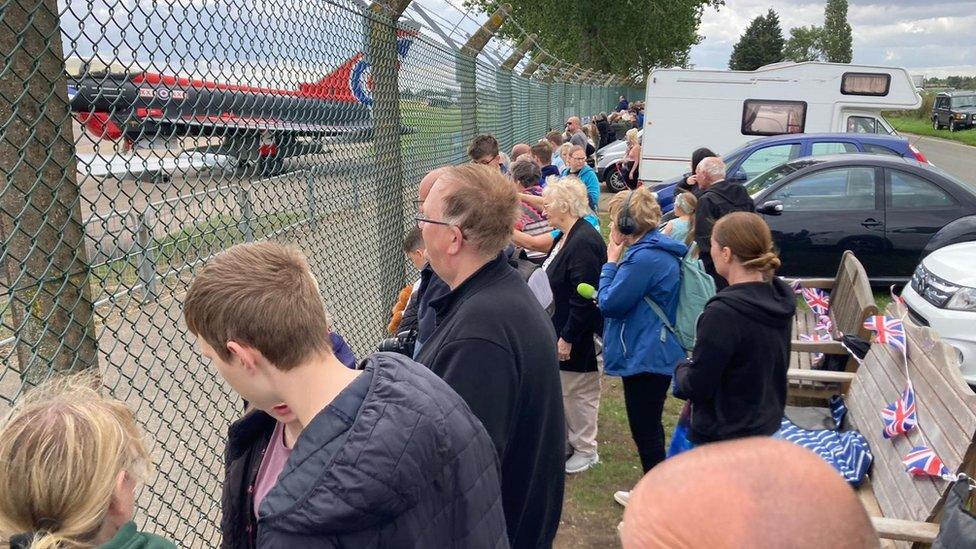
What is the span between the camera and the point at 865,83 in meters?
13.3

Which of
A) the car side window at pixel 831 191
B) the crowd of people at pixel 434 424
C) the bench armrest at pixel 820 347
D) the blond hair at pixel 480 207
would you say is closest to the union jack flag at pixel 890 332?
the bench armrest at pixel 820 347

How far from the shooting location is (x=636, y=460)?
5055 mm

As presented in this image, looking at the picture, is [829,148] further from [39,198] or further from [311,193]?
[39,198]

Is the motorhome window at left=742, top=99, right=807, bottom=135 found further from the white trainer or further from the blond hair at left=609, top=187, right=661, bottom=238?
the blond hair at left=609, top=187, right=661, bottom=238

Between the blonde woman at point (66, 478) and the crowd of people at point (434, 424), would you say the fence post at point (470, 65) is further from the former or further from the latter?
the blonde woman at point (66, 478)

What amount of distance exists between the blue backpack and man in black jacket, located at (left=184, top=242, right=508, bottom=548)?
2534mm

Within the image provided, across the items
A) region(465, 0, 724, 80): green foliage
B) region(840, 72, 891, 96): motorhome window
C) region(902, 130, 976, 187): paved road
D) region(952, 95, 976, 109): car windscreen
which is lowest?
region(902, 130, 976, 187): paved road

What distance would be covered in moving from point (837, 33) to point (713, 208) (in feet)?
414

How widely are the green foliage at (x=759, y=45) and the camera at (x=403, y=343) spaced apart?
273ft

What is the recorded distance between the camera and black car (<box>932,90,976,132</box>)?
4278cm

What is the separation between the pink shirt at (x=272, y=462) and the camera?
1.67 meters

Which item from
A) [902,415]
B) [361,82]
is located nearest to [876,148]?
[902,415]

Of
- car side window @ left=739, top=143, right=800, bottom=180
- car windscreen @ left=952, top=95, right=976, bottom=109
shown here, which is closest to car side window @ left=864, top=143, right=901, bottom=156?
car side window @ left=739, top=143, right=800, bottom=180

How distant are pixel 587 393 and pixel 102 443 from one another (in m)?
3.70
